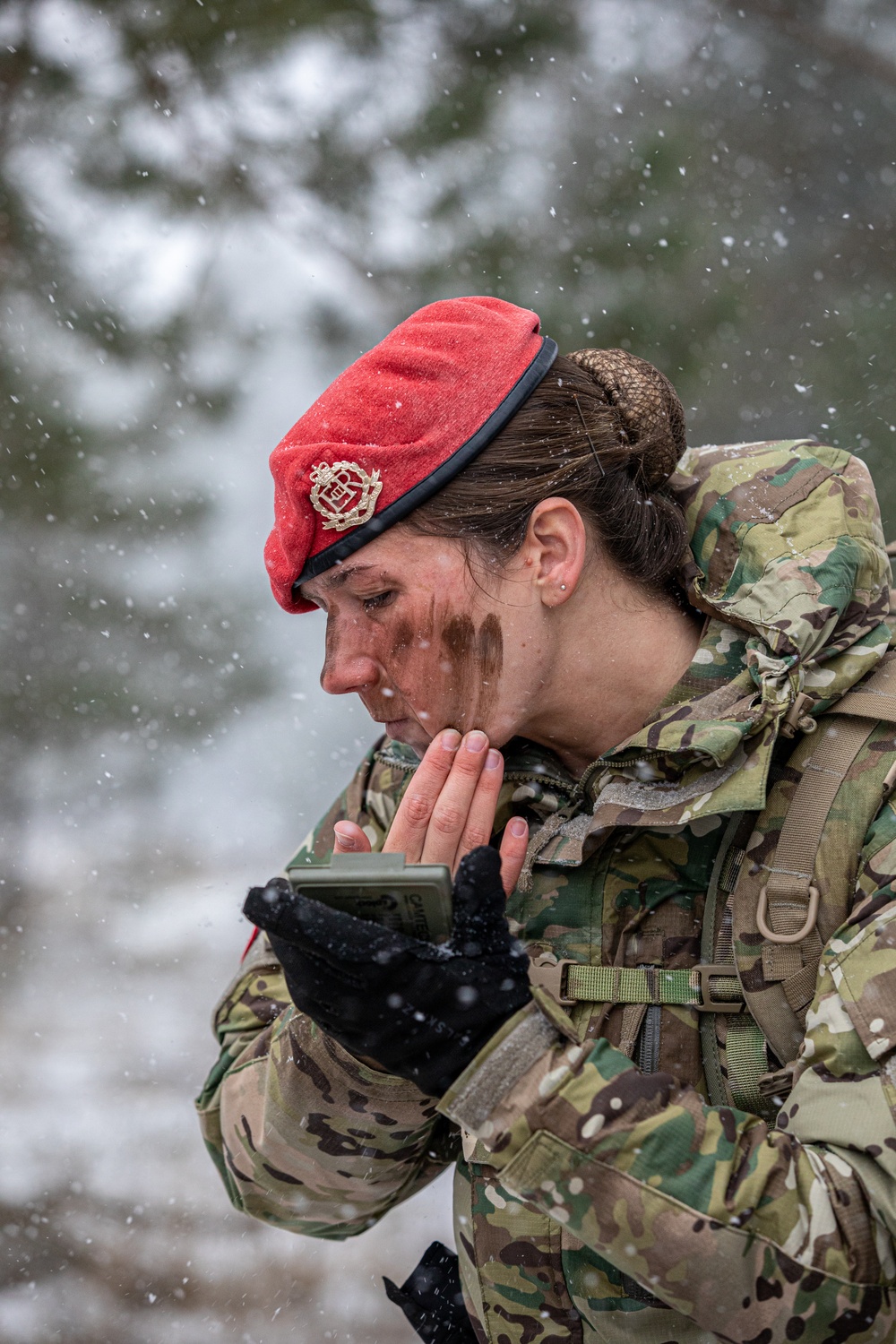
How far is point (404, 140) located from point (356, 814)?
3.30 m

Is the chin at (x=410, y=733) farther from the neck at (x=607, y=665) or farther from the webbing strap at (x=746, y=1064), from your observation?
the webbing strap at (x=746, y=1064)

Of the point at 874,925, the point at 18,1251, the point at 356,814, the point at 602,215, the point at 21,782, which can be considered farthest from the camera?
the point at 21,782

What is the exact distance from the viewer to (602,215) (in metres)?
4.39

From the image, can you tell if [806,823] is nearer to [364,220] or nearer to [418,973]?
[418,973]

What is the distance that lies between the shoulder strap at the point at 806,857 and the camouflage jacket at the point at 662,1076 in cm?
4

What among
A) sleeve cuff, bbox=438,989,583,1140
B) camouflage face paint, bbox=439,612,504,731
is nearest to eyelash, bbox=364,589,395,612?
camouflage face paint, bbox=439,612,504,731

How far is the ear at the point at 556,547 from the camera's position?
6.75ft

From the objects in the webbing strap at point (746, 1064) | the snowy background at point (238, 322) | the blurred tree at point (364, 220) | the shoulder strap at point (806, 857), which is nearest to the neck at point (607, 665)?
Answer: the shoulder strap at point (806, 857)

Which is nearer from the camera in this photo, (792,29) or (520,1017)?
(520,1017)

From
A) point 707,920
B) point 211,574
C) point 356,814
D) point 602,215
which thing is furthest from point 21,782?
point 707,920

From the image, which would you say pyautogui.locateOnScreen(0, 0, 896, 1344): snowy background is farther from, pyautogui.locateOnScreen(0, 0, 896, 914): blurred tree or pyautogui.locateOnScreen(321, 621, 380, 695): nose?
pyautogui.locateOnScreen(321, 621, 380, 695): nose

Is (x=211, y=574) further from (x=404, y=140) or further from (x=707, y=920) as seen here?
(x=707, y=920)

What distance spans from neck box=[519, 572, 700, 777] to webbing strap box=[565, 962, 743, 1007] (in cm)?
44

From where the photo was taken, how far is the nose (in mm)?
2086
